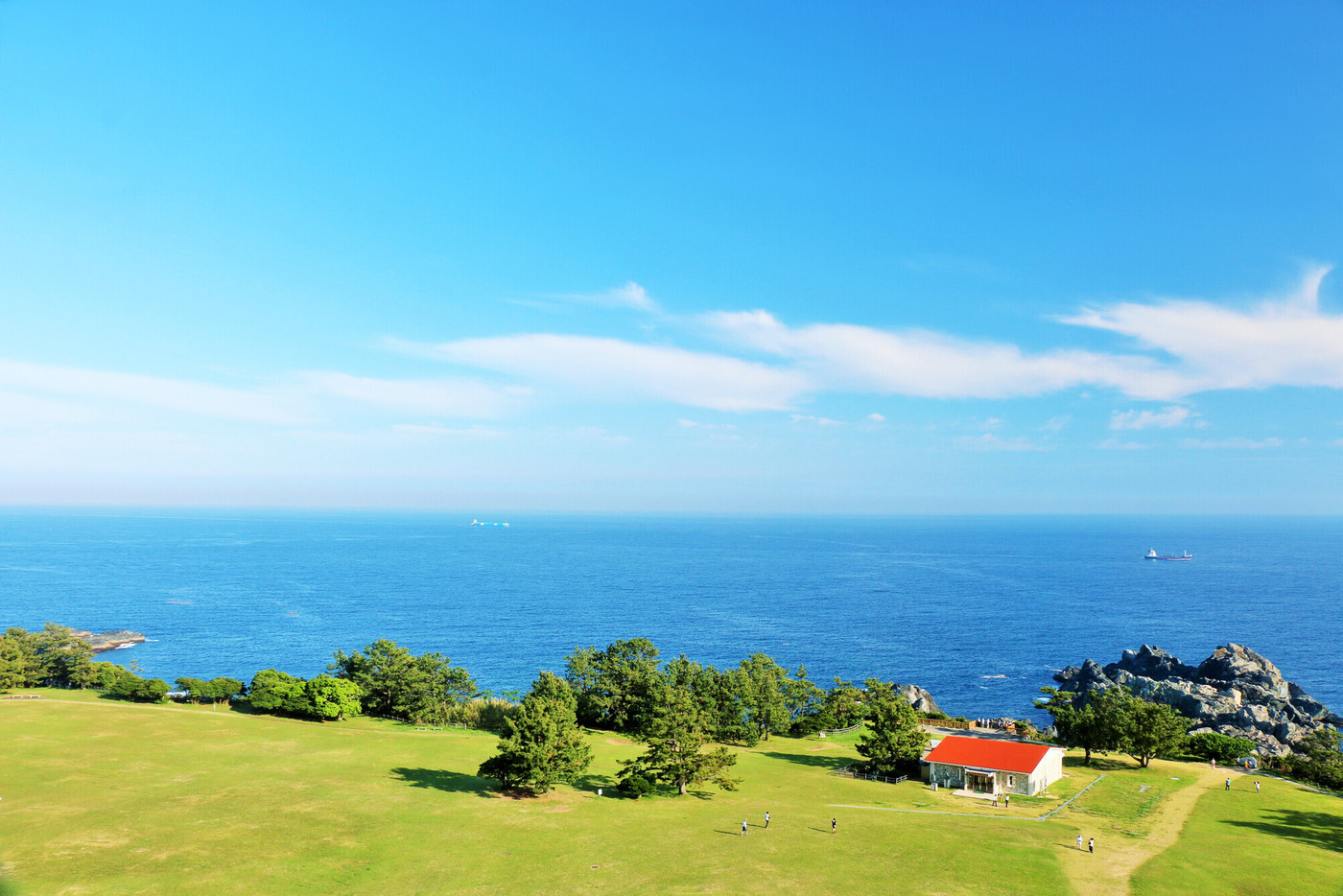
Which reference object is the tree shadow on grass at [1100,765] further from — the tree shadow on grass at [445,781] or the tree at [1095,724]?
the tree shadow on grass at [445,781]

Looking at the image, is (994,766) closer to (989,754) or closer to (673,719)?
(989,754)

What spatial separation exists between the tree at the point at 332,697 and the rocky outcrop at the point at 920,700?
73.0 metres

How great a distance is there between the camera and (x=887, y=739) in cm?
6869

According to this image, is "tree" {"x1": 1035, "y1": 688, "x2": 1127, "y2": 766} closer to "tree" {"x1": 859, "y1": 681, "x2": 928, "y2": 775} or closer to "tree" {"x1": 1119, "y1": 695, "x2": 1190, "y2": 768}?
"tree" {"x1": 1119, "y1": 695, "x2": 1190, "y2": 768}

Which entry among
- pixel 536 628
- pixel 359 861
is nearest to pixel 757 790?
pixel 359 861

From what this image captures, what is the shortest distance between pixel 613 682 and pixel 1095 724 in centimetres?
5380

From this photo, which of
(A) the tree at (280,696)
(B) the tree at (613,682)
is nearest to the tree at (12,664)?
(A) the tree at (280,696)

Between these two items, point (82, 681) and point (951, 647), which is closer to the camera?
point (82, 681)

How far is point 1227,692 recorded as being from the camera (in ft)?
338

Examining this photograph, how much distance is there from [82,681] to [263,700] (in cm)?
3092

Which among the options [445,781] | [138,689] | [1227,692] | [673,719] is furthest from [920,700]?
[138,689]

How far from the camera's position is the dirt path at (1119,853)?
4425 centimetres

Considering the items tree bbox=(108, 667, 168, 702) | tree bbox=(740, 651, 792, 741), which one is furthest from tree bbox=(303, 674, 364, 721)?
tree bbox=(740, 651, 792, 741)

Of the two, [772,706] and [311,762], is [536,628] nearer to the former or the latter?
[772,706]
